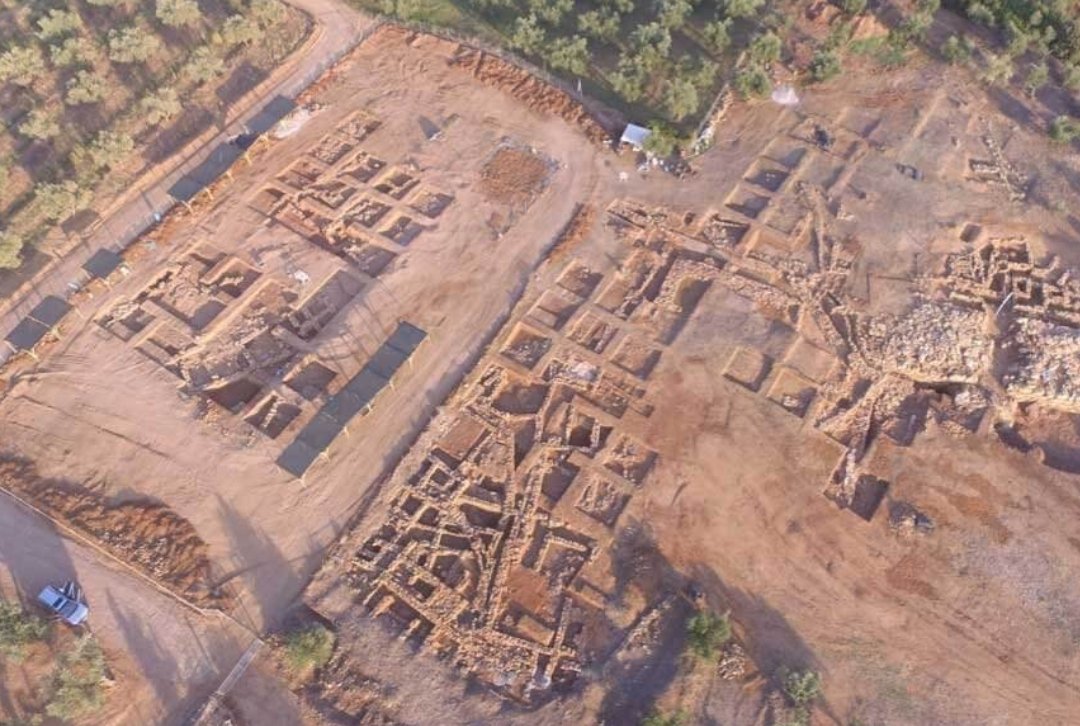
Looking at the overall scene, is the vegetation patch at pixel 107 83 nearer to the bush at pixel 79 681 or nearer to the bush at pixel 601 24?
the bush at pixel 601 24

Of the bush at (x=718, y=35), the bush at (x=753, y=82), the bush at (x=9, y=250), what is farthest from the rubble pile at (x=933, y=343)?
the bush at (x=9, y=250)

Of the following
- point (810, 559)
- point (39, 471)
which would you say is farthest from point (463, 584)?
point (39, 471)

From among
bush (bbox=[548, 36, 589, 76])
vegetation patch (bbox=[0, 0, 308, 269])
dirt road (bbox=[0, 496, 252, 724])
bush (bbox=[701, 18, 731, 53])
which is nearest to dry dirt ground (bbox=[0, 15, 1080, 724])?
dirt road (bbox=[0, 496, 252, 724])

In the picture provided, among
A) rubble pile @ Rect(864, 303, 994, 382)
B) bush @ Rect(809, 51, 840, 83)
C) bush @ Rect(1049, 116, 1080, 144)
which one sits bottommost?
rubble pile @ Rect(864, 303, 994, 382)

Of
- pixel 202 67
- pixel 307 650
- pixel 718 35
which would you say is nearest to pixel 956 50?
pixel 718 35

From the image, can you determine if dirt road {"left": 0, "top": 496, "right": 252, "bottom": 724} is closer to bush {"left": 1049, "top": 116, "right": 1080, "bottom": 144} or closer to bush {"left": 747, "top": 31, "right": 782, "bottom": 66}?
bush {"left": 747, "top": 31, "right": 782, "bottom": 66}

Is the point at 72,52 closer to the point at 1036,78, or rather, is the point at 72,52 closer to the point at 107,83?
the point at 107,83
